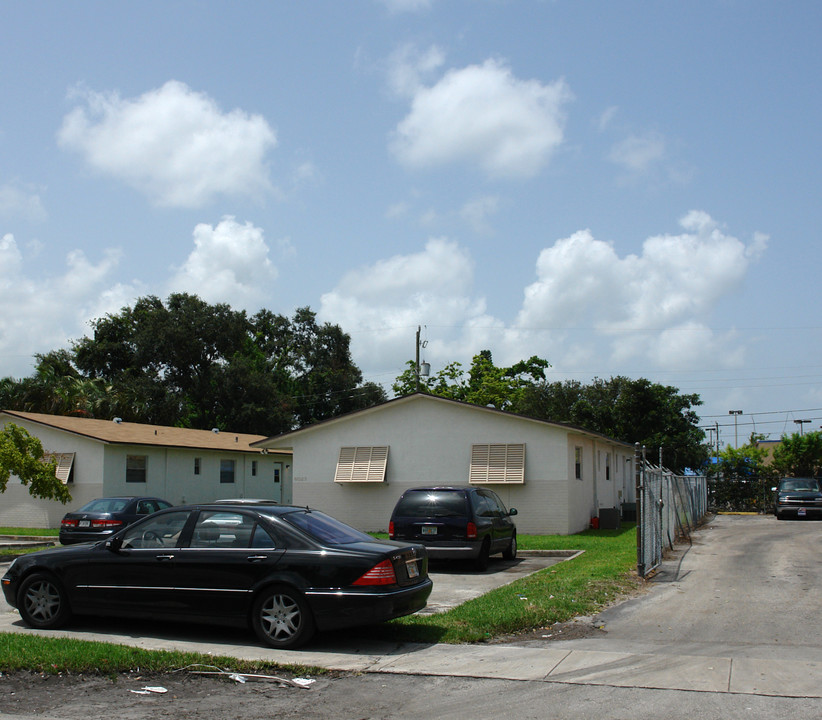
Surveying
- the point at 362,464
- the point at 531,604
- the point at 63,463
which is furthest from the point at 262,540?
the point at 63,463

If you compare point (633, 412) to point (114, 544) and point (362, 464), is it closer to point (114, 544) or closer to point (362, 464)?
point (362, 464)

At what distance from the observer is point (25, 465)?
19.3m

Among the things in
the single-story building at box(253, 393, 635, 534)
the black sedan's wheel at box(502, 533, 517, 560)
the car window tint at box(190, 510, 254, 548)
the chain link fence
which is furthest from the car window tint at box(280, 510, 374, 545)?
the single-story building at box(253, 393, 635, 534)

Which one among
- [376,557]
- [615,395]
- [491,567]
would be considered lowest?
[491,567]

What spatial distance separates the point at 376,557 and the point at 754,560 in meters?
11.5

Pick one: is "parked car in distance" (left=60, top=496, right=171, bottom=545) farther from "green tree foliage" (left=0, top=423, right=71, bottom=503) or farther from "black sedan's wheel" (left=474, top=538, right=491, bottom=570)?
"black sedan's wheel" (left=474, top=538, right=491, bottom=570)

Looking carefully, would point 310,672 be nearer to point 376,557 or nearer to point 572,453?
point 376,557

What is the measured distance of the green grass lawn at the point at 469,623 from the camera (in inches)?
308

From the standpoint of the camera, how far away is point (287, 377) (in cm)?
6481

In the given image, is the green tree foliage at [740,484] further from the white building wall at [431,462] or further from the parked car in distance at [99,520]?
the parked car in distance at [99,520]

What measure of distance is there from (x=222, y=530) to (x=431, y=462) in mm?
16102

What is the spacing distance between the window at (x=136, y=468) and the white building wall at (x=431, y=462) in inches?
292

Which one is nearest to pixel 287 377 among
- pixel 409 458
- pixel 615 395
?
pixel 615 395

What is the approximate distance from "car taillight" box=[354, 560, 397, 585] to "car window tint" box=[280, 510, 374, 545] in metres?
0.66
